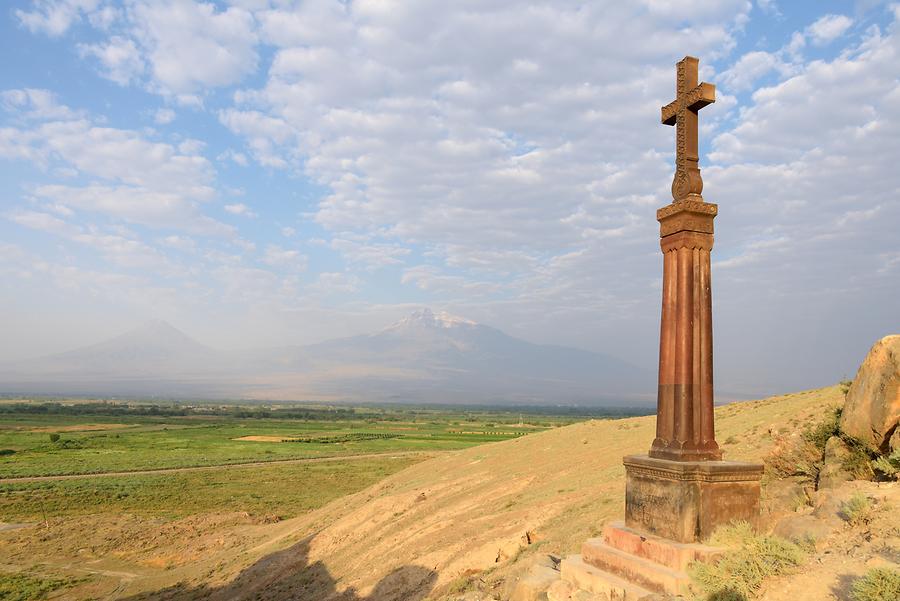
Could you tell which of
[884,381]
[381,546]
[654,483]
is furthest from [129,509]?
[884,381]

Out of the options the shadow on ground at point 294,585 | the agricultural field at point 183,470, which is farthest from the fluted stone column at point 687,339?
the agricultural field at point 183,470

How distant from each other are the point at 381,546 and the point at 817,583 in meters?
15.4

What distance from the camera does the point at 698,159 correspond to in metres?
9.70

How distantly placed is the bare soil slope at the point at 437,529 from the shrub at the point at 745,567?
5.06 m

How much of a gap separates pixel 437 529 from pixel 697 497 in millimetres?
12358

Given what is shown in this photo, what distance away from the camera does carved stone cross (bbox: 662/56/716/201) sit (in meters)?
9.55

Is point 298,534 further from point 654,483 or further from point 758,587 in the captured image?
point 758,587

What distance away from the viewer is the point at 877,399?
9.47 metres

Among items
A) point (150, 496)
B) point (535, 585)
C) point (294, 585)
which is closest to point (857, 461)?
point (535, 585)

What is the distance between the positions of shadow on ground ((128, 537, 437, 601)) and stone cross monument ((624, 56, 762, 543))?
314 inches

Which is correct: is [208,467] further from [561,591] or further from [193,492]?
[561,591]

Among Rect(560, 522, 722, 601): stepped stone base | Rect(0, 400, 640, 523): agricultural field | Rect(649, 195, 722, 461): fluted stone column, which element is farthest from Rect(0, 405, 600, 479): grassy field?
Rect(649, 195, 722, 461): fluted stone column

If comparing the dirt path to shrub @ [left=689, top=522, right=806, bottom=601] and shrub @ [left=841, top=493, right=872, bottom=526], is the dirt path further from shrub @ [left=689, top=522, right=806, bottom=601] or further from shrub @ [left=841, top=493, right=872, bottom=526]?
shrub @ [left=841, top=493, right=872, bottom=526]

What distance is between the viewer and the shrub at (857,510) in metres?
7.48
